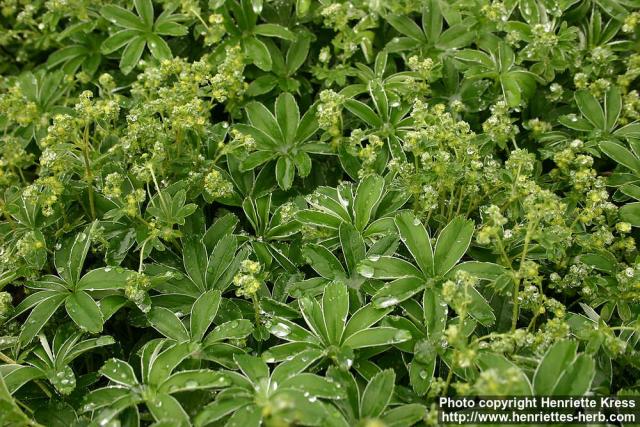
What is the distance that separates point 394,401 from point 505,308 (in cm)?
53

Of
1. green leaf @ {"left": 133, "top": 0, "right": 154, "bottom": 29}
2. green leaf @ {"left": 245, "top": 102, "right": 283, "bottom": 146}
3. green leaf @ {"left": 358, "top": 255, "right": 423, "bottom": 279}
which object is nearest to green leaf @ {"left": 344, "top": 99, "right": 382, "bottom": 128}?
green leaf @ {"left": 245, "top": 102, "right": 283, "bottom": 146}

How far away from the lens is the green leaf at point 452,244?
1983 millimetres

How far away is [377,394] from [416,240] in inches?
21.1

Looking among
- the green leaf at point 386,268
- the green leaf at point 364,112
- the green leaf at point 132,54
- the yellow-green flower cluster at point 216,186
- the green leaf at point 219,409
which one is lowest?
the green leaf at point 219,409

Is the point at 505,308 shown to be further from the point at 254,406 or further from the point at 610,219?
the point at 254,406

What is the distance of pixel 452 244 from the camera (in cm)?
201

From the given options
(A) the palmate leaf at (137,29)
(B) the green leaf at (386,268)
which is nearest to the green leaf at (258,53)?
(A) the palmate leaf at (137,29)

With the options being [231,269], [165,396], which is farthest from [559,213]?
[165,396]

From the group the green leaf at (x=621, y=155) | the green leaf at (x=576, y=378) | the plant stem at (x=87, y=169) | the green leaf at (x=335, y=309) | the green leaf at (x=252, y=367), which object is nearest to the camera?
the green leaf at (x=576, y=378)

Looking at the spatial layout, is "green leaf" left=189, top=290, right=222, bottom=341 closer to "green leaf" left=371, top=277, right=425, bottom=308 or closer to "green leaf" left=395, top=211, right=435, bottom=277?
"green leaf" left=371, top=277, right=425, bottom=308

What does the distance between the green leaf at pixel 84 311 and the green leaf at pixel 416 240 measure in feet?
3.29

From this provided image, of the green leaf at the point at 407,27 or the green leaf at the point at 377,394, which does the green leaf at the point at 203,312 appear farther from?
the green leaf at the point at 407,27

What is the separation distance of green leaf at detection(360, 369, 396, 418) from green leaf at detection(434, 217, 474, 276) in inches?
16.5

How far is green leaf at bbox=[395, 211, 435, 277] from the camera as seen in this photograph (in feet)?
6.55
